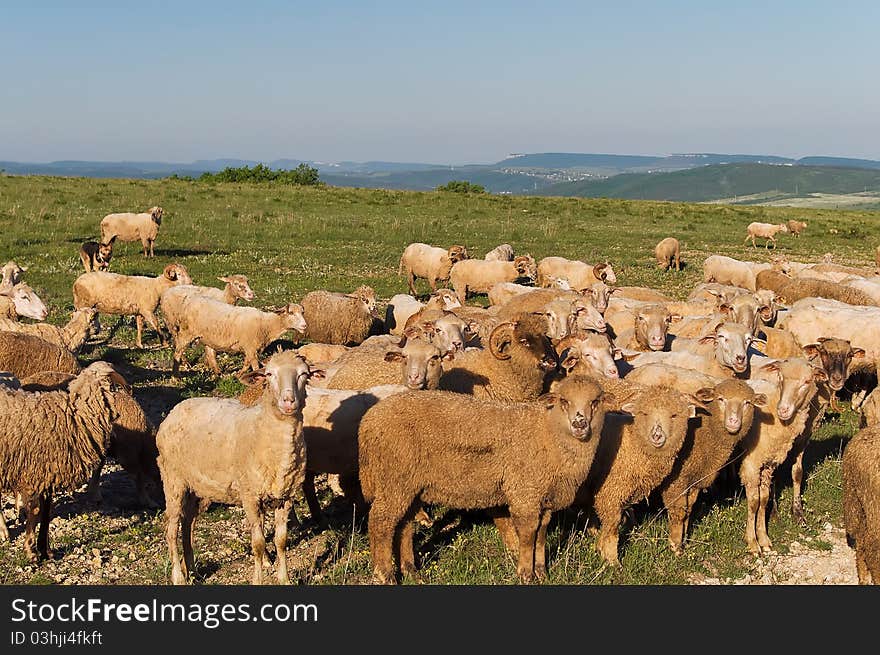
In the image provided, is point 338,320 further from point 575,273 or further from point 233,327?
point 575,273

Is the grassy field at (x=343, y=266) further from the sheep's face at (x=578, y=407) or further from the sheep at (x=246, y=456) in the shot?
the sheep's face at (x=578, y=407)

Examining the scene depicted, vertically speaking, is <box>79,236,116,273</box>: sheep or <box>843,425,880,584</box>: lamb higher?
<box>79,236,116,273</box>: sheep

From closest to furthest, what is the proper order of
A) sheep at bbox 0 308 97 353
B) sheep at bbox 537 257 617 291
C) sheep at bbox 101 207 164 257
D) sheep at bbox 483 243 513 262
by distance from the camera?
sheep at bbox 0 308 97 353
sheep at bbox 537 257 617 291
sheep at bbox 483 243 513 262
sheep at bbox 101 207 164 257

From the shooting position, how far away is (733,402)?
7703 millimetres

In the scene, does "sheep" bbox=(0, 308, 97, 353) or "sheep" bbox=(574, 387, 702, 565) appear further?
"sheep" bbox=(0, 308, 97, 353)

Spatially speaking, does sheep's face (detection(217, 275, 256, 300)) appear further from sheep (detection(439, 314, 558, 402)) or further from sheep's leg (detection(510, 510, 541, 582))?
sheep's leg (detection(510, 510, 541, 582))

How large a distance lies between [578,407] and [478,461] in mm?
953

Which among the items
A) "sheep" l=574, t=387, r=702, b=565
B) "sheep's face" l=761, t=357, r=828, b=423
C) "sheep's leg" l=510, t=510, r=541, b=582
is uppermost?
"sheep's face" l=761, t=357, r=828, b=423

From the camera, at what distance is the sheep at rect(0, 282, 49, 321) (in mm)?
13844

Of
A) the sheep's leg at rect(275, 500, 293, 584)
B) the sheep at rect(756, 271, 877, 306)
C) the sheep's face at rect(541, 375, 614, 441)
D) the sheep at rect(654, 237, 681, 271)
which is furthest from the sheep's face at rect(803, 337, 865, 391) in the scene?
the sheep at rect(654, 237, 681, 271)

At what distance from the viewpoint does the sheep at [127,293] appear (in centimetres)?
1625

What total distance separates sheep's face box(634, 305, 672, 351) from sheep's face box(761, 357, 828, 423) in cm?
270

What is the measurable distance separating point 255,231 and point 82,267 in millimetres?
10172

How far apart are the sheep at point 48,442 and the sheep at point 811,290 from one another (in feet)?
43.6
